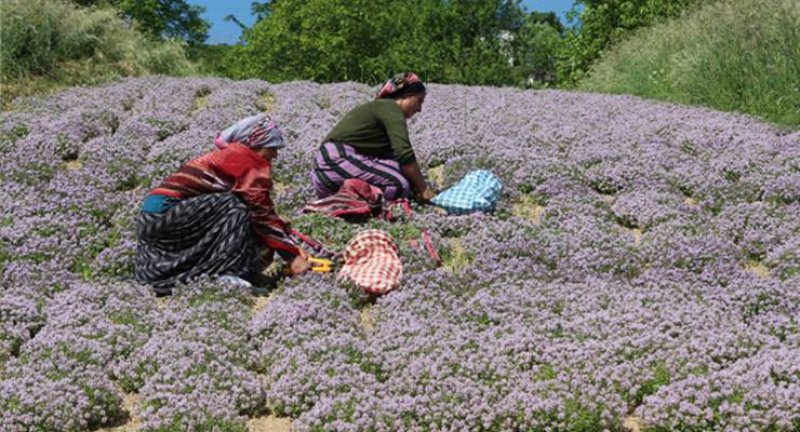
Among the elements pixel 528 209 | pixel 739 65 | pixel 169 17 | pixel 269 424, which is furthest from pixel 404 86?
pixel 169 17

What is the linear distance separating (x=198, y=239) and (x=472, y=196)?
3266 mm

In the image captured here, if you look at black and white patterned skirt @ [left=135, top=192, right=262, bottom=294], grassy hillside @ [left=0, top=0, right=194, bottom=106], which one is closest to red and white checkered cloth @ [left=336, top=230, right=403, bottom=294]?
black and white patterned skirt @ [left=135, top=192, right=262, bottom=294]

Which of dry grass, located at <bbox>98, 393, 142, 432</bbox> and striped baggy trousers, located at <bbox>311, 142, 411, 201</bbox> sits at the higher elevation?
striped baggy trousers, located at <bbox>311, 142, 411, 201</bbox>

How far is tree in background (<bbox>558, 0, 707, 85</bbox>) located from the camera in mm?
31914

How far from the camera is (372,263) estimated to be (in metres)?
7.77

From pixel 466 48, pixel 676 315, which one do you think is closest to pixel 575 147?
pixel 676 315

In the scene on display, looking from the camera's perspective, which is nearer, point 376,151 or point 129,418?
point 129,418

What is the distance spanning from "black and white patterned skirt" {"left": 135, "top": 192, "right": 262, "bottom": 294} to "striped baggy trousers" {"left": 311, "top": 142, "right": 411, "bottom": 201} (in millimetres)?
2049

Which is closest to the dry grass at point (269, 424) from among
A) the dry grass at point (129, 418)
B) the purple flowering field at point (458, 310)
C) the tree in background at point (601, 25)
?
the purple flowering field at point (458, 310)

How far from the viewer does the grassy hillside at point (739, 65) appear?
1541 cm

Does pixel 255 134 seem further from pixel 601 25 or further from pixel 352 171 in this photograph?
pixel 601 25

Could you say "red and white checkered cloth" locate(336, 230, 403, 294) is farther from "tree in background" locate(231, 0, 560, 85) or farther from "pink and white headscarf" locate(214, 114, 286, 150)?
"tree in background" locate(231, 0, 560, 85)

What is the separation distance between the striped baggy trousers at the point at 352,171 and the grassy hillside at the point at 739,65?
8150 millimetres

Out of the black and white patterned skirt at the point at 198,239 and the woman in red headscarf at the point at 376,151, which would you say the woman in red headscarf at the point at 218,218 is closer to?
the black and white patterned skirt at the point at 198,239
